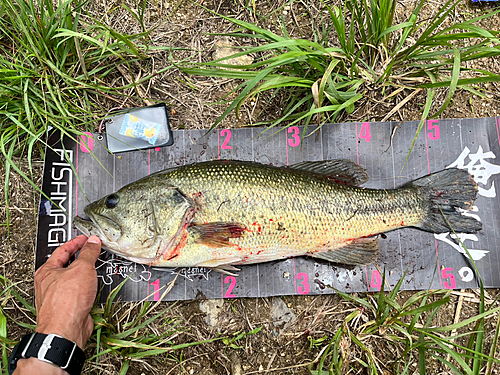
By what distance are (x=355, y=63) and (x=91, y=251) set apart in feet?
11.3

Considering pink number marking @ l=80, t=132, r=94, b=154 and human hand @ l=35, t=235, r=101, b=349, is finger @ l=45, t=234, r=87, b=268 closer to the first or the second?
human hand @ l=35, t=235, r=101, b=349

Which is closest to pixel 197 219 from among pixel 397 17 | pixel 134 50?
pixel 134 50

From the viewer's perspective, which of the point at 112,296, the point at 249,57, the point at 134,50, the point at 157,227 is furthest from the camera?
the point at 249,57

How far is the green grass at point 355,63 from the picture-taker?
329cm

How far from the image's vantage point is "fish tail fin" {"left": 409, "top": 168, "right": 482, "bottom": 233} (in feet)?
11.9

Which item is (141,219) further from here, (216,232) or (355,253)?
(355,253)

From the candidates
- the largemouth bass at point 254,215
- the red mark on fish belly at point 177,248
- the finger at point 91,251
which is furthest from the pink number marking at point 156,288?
the finger at point 91,251

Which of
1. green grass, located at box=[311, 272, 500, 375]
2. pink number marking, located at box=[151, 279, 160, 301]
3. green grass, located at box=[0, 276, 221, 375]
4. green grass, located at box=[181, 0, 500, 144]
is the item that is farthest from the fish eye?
green grass, located at box=[311, 272, 500, 375]

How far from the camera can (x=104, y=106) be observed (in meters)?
3.95

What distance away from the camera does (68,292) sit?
3229mm

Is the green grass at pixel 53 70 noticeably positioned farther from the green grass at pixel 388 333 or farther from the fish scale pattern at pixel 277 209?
the green grass at pixel 388 333

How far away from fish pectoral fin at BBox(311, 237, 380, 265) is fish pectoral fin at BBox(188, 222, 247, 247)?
969 mm

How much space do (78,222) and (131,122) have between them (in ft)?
4.31

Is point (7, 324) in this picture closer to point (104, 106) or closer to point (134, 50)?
point (104, 106)
